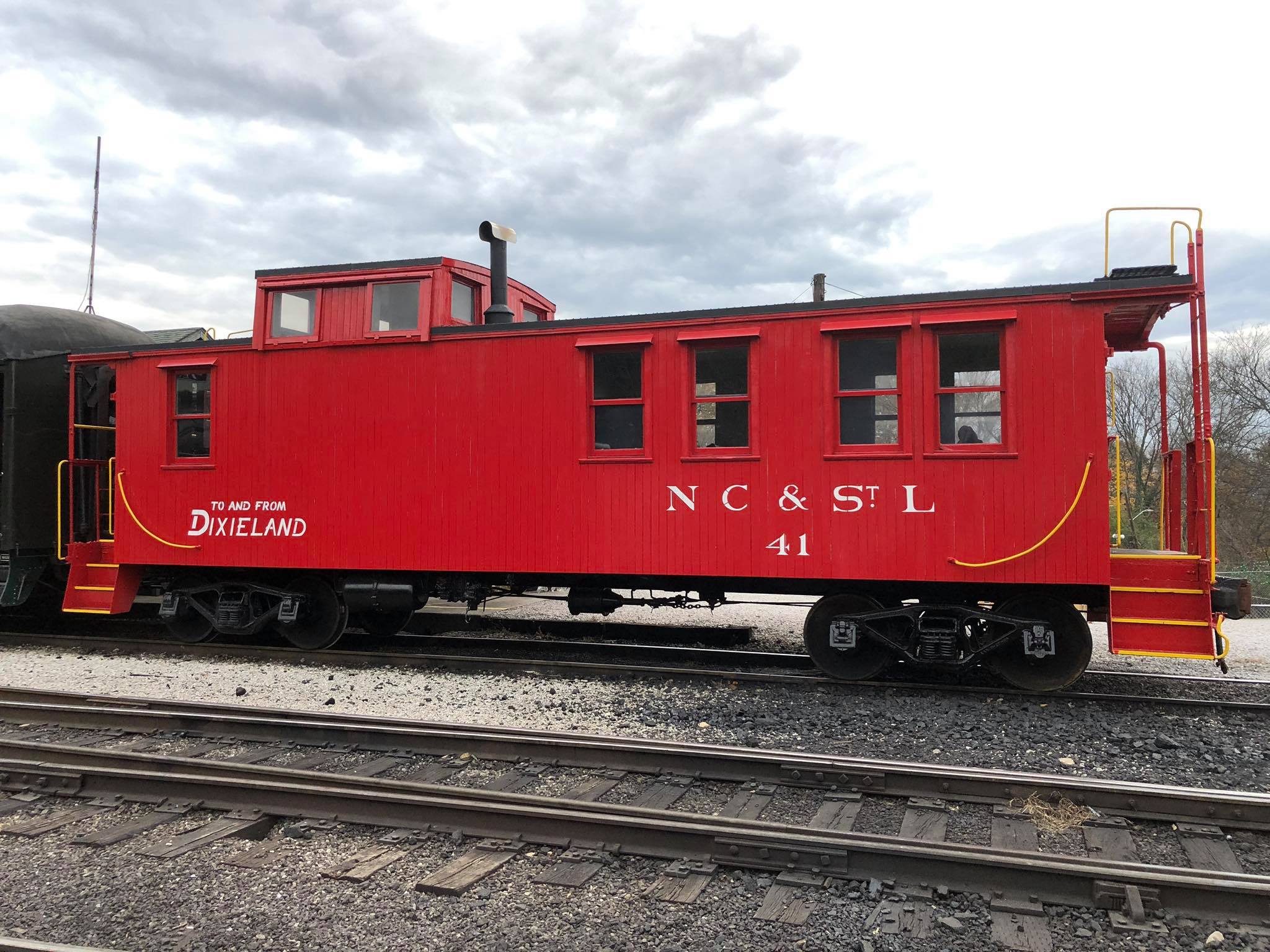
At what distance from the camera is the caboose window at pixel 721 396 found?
26.6 feet

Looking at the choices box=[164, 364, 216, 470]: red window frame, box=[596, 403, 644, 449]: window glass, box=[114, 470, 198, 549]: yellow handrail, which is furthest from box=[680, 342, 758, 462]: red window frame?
box=[114, 470, 198, 549]: yellow handrail

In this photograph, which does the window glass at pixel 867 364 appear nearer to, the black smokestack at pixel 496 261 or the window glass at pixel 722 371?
the window glass at pixel 722 371

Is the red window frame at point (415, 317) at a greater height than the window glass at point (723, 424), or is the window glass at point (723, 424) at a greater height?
the red window frame at point (415, 317)

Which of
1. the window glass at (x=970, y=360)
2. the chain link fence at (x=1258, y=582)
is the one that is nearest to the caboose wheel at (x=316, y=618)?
the window glass at (x=970, y=360)

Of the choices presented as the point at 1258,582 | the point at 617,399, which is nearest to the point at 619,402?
the point at 617,399

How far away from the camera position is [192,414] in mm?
9883

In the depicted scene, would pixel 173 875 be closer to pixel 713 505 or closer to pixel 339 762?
pixel 339 762

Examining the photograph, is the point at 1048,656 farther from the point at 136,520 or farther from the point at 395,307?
the point at 136,520

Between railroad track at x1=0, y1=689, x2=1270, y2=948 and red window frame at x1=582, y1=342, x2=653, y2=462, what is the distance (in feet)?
10.5

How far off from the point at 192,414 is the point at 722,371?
6212 mm

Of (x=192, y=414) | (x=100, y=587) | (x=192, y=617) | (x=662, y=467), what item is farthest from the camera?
(x=192, y=617)

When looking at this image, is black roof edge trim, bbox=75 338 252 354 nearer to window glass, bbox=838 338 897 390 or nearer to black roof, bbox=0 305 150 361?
black roof, bbox=0 305 150 361

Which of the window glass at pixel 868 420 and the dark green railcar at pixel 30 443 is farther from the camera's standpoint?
the dark green railcar at pixel 30 443

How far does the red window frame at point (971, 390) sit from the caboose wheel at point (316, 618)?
653 centimetres
